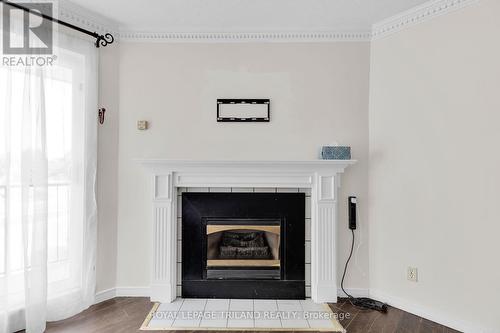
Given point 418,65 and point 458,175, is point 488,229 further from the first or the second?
point 418,65

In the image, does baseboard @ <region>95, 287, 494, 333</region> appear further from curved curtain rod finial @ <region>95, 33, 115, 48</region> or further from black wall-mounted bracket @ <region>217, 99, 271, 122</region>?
curved curtain rod finial @ <region>95, 33, 115, 48</region>

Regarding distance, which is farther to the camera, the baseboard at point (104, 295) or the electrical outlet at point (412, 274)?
the baseboard at point (104, 295)

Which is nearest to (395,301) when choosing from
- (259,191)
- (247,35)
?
(259,191)

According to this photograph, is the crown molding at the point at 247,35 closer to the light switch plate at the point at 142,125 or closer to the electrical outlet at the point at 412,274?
the light switch plate at the point at 142,125

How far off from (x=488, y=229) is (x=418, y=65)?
1370mm

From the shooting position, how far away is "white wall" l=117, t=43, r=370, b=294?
282cm

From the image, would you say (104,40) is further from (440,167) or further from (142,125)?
(440,167)

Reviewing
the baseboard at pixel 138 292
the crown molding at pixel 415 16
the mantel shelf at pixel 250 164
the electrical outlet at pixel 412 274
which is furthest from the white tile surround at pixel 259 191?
the crown molding at pixel 415 16

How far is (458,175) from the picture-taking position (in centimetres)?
231

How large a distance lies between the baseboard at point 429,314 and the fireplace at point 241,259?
0.71m

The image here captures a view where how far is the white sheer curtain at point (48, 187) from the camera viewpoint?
211 cm

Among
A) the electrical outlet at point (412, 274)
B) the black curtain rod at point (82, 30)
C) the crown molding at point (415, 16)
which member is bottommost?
the electrical outlet at point (412, 274)

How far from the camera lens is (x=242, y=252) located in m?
2.85

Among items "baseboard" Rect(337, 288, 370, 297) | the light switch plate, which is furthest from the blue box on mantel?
the light switch plate
